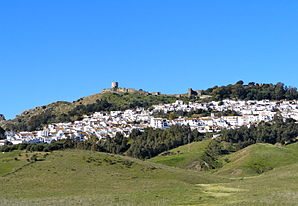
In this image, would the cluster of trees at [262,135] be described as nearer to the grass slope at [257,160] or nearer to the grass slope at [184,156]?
the grass slope at [184,156]

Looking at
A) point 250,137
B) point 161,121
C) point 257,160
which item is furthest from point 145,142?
point 257,160

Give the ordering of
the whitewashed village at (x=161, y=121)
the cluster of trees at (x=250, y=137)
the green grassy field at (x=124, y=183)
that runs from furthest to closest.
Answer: the whitewashed village at (x=161, y=121)
the cluster of trees at (x=250, y=137)
the green grassy field at (x=124, y=183)

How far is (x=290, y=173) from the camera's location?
213 feet

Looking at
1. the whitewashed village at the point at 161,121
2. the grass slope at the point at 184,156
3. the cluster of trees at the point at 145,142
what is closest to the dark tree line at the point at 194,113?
the whitewashed village at the point at 161,121

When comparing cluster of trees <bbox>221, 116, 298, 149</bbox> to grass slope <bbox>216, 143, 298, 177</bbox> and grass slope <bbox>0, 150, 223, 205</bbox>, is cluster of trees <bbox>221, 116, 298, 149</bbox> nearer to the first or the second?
grass slope <bbox>216, 143, 298, 177</bbox>

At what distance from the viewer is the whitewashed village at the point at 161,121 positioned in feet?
499

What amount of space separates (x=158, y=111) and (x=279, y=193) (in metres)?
150

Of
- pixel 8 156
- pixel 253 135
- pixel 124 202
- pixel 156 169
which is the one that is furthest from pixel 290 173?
pixel 253 135

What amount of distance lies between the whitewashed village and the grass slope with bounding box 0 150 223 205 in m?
67.4

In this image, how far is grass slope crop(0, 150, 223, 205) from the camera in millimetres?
45656

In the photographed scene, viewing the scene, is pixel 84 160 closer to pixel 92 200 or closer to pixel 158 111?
pixel 92 200

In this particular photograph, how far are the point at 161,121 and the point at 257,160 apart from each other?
7293cm

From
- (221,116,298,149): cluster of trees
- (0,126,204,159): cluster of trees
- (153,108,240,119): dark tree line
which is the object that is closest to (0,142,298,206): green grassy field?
(221,116,298,149): cluster of trees

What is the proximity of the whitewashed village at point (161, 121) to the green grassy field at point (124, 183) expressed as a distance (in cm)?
6176
